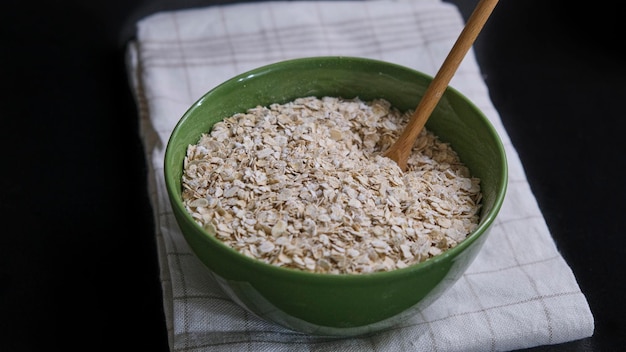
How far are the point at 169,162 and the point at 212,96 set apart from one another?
5.0 inches

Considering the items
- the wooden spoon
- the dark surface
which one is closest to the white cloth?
the dark surface

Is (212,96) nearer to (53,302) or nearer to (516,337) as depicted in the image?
(53,302)

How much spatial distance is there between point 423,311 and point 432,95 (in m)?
0.25

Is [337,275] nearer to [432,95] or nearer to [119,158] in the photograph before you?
[432,95]

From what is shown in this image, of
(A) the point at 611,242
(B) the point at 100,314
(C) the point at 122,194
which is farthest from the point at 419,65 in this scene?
(B) the point at 100,314

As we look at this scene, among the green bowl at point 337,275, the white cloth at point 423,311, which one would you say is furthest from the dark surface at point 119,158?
the green bowl at point 337,275

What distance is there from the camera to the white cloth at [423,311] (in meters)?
0.83

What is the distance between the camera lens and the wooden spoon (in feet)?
2.84

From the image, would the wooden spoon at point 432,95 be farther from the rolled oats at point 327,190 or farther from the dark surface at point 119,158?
the dark surface at point 119,158

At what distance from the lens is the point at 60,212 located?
1024 millimetres

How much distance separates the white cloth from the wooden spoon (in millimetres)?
172

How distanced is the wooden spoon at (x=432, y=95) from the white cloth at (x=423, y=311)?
0.57 ft

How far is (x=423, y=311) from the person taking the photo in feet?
2.80

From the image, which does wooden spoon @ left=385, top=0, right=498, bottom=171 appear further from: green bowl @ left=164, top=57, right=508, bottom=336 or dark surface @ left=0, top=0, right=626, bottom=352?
dark surface @ left=0, top=0, right=626, bottom=352
